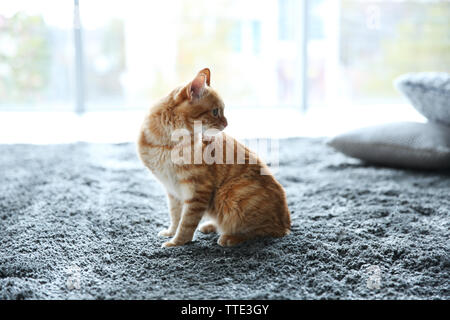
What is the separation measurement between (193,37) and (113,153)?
207cm

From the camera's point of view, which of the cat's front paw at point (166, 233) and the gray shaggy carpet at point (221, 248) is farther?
the cat's front paw at point (166, 233)

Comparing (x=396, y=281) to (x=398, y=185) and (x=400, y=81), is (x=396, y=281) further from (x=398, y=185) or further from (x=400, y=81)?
(x=400, y=81)

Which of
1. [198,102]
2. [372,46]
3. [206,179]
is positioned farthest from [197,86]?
[372,46]

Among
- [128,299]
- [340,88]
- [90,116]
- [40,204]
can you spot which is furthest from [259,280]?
[340,88]

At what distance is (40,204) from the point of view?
1.56 meters

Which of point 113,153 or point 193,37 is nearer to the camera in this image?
point 113,153

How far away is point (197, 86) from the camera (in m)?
1.28

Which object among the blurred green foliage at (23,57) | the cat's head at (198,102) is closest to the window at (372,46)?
the blurred green foliage at (23,57)

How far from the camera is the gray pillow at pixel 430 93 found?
6.34 ft

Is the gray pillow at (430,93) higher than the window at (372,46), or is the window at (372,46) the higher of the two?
the window at (372,46)

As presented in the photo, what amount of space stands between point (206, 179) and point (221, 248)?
204 mm

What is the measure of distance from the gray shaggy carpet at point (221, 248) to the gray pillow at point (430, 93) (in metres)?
0.29

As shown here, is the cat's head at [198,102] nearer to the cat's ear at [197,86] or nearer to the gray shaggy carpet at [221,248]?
the cat's ear at [197,86]

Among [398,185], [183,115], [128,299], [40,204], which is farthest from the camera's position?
[398,185]
